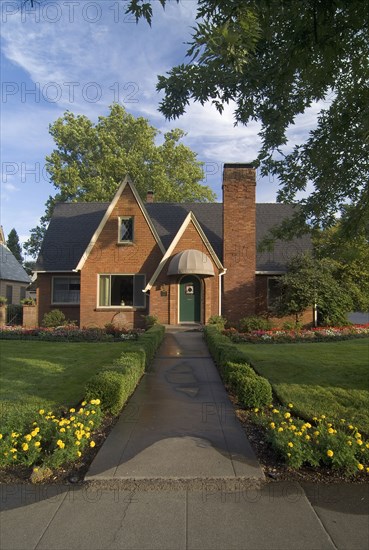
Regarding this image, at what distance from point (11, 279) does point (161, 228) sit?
18.0 metres

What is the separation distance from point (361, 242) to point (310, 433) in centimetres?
391

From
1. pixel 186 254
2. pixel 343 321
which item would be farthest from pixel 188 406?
pixel 343 321

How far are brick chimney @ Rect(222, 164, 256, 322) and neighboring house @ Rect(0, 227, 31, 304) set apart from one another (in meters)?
A: 21.1

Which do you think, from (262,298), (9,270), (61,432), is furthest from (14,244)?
(61,432)

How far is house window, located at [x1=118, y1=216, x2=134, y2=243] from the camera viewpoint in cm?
2127

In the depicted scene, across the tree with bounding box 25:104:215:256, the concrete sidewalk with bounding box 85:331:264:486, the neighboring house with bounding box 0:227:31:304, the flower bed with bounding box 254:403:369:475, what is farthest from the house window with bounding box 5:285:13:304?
the flower bed with bounding box 254:403:369:475

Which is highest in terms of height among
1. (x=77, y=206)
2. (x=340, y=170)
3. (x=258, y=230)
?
(x=77, y=206)

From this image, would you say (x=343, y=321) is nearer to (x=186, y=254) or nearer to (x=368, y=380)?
(x=186, y=254)

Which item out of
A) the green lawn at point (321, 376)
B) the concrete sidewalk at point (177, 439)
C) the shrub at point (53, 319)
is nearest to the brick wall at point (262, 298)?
the green lawn at point (321, 376)

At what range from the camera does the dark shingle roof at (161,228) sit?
22.2 m

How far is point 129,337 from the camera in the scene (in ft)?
54.9

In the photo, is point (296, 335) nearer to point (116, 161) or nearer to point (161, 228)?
point (161, 228)

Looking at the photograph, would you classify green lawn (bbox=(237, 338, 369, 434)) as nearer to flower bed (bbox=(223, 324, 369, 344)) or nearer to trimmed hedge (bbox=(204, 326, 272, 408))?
trimmed hedge (bbox=(204, 326, 272, 408))

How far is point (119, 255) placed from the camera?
21156mm
